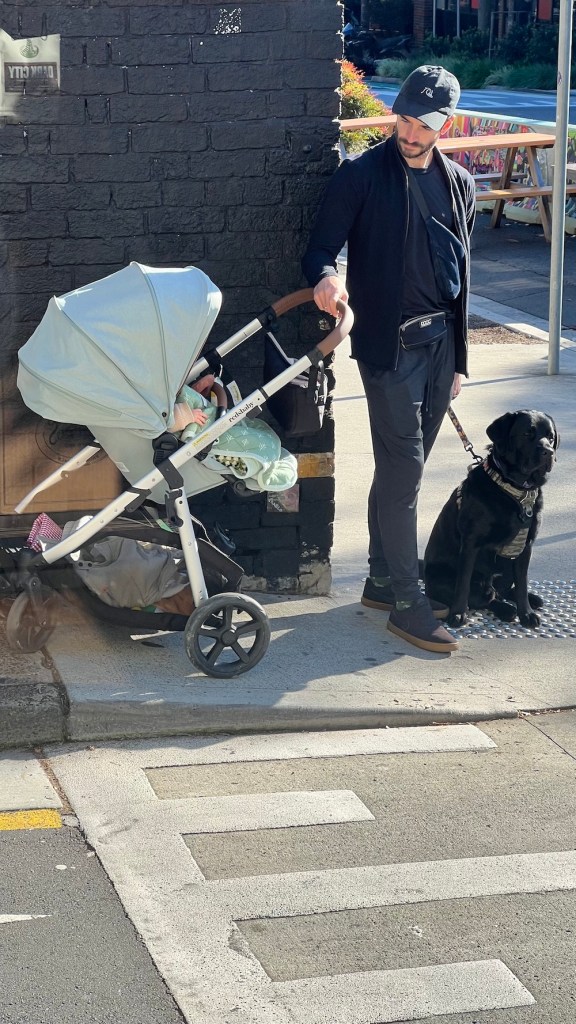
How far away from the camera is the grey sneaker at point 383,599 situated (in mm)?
5738

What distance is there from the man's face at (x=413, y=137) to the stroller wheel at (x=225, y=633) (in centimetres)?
179

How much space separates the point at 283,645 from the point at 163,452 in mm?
1096

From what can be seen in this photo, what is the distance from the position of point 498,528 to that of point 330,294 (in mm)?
1319

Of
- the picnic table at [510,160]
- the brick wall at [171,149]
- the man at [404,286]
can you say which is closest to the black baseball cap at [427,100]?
the man at [404,286]

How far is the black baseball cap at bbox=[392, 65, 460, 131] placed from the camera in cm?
491

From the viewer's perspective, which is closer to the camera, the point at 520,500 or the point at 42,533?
the point at 42,533

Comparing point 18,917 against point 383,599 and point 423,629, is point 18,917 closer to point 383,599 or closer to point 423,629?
point 423,629

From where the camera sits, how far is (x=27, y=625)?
16.0ft

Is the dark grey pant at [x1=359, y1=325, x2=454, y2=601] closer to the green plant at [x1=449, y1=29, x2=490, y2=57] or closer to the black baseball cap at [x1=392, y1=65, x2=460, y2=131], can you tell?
the black baseball cap at [x1=392, y1=65, x2=460, y2=131]

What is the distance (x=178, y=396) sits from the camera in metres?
4.66

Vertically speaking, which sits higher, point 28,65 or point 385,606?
point 28,65

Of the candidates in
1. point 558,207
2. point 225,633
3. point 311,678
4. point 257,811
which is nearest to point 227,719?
point 225,633

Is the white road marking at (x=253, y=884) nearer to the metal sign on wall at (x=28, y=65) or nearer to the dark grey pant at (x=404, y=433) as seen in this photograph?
the dark grey pant at (x=404, y=433)

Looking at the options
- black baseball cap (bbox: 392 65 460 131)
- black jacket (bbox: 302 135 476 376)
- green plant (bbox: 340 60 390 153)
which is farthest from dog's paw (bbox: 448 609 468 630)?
green plant (bbox: 340 60 390 153)
